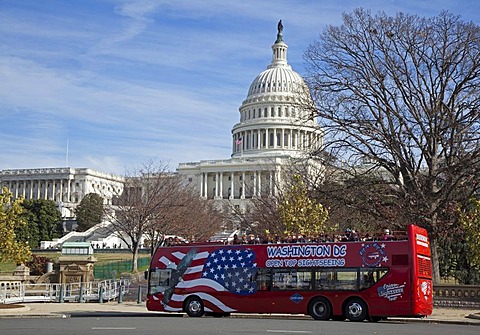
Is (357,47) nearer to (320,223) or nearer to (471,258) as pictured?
(320,223)

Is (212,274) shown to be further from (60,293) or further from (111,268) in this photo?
(111,268)

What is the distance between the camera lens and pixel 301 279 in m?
29.2

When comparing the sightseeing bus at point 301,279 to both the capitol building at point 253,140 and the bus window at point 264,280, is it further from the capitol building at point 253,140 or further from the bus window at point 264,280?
the capitol building at point 253,140

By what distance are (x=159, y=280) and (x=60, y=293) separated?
10325 millimetres

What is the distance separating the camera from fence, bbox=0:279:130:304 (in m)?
39.0

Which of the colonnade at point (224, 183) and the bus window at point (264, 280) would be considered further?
the colonnade at point (224, 183)

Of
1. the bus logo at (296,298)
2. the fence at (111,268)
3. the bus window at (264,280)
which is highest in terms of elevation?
the fence at (111,268)

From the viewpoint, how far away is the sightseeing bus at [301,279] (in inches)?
1081

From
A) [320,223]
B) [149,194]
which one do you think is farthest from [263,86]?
[320,223]

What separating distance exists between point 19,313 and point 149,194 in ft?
149

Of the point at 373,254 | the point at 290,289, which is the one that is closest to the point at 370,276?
the point at 373,254

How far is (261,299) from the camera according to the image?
2975 cm

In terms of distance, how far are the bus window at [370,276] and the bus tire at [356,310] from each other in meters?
0.58

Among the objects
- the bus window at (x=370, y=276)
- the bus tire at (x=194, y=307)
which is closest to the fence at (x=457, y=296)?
the bus window at (x=370, y=276)
